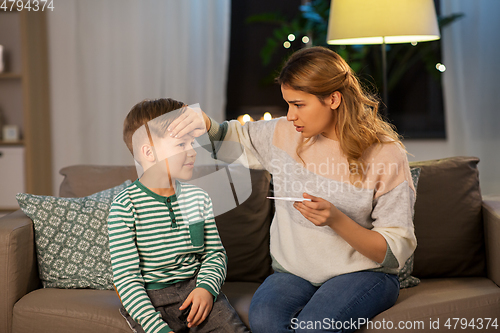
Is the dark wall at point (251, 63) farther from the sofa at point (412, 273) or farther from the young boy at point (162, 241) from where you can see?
the young boy at point (162, 241)

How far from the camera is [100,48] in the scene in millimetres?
3182

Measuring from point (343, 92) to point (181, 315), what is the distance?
0.74 m

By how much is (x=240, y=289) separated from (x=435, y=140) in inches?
82.4

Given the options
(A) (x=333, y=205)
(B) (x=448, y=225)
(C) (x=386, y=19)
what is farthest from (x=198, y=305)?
(C) (x=386, y=19)

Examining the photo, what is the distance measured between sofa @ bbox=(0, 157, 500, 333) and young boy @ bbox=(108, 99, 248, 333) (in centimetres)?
17

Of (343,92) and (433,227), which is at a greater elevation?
(343,92)

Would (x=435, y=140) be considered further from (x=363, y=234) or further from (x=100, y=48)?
(x=100, y=48)

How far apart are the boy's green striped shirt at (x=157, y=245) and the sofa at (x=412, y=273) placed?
0.18m

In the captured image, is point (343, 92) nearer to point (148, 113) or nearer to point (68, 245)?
point (148, 113)

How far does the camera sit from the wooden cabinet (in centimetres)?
295

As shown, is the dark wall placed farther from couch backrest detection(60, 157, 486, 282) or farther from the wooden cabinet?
couch backrest detection(60, 157, 486, 282)

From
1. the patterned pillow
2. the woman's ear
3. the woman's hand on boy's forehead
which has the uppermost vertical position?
the woman's ear

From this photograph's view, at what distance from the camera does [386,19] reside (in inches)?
73.0

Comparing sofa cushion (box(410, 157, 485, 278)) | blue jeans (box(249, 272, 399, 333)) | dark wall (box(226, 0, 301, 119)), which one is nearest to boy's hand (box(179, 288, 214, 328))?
blue jeans (box(249, 272, 399, 333))
